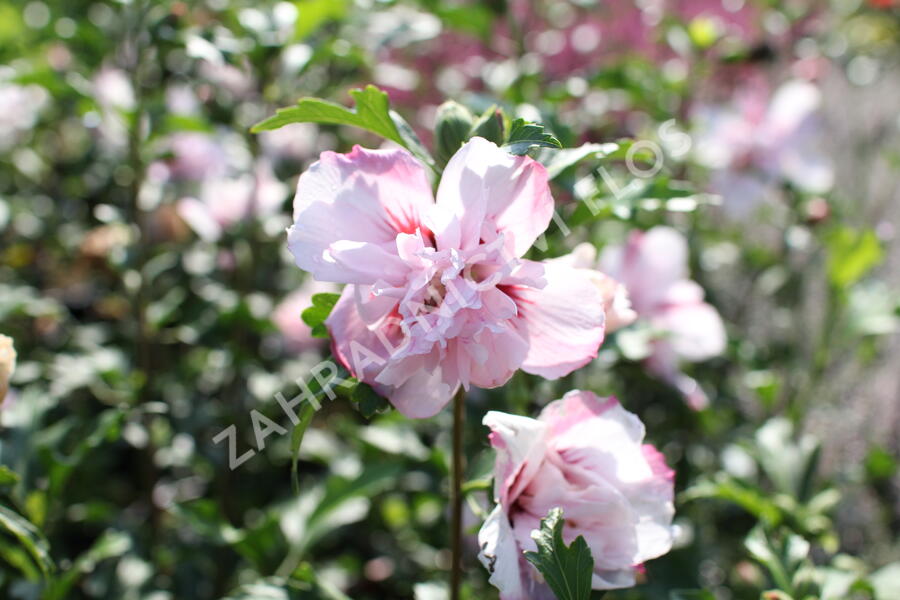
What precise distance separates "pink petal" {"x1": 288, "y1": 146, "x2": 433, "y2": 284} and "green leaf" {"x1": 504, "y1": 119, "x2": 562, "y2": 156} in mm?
72

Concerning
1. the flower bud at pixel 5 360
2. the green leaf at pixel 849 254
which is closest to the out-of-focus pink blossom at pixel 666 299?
the green leaf at pixel 849 254

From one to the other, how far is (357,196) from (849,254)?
0.99 meters

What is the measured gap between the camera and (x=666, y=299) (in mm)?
1166

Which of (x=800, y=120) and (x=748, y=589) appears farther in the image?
(x=800, y=120)

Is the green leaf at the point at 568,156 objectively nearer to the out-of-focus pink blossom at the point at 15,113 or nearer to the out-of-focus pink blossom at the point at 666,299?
the out-of-focus pink blossom at the point at 666,299

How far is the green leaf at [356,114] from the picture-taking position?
66 cm

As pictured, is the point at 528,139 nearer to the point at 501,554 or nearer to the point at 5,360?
the point at 501,554

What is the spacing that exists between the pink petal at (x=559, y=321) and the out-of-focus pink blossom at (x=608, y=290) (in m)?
0.06

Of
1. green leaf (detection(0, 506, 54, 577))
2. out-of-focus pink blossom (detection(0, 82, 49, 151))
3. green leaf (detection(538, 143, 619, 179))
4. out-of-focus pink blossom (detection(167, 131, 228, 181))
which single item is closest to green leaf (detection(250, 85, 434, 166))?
green leaf (detection(538, 143, 619, 179))

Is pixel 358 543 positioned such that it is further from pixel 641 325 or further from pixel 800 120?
pixel 800 120

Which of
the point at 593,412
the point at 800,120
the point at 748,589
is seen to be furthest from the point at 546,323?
the point at 800,120

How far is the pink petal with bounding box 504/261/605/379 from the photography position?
24.3 inches

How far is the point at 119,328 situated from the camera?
159 cm

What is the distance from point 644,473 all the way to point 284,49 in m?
0.87
